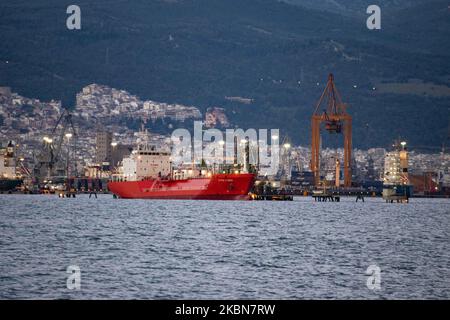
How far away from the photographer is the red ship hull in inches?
5354

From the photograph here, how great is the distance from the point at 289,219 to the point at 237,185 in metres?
47.2

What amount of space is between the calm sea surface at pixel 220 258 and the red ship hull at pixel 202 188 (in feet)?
154

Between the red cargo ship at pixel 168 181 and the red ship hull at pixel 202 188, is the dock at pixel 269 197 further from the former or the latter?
the red cargo ship at pixel 168 181

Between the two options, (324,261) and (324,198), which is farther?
(324,198)

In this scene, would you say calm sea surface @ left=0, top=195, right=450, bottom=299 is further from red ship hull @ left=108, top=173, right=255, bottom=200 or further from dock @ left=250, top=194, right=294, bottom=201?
dock @ left=250, top=194, right=294, bottom=201

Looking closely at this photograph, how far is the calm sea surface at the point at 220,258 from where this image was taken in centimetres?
4266

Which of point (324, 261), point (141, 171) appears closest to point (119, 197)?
point (141, 171)

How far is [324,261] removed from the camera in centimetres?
5328

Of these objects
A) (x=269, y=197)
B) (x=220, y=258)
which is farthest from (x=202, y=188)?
(x=220, y=258)

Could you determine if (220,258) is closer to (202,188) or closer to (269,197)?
(202,188)
